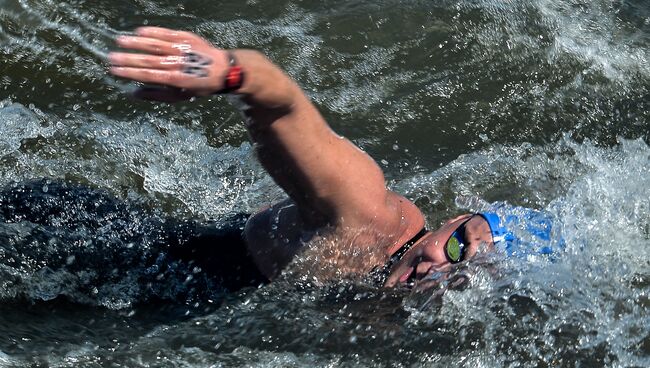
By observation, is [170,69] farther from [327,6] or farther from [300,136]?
[327,6]

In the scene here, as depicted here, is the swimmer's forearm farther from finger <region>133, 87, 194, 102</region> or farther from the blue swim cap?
the blue swim cap

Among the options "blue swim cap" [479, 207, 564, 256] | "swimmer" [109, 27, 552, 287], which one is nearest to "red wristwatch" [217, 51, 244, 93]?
"swimmer" [109, 27, 552, 287]

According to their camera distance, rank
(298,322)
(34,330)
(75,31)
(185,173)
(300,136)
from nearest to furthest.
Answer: (300,136) → (34,330) → (298,322) → (185,173) → (75,31)

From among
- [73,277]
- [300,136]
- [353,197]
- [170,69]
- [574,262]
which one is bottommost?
[574,262]

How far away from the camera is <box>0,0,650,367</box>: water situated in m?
3.73

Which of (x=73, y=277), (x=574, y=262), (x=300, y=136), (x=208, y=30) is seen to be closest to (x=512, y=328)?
(x=574, y=262)

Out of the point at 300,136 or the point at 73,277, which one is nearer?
the point at 300,136

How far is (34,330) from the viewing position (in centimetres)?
354

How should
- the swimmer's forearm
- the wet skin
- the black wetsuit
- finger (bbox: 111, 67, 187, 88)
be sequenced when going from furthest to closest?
the black wetsuit
the swimmer's forearm
the wet skin
finger (bbox: 111, 67, 187, 88)

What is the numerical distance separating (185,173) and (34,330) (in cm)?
157

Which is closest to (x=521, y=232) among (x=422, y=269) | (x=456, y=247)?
(x=456, y=247)

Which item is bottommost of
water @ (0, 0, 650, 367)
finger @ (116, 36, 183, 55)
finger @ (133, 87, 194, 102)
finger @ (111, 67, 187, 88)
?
water @ (0, 0, 650, 367)

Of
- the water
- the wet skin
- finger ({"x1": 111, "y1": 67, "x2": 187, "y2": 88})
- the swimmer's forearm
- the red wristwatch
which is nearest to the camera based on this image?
finger ({"x1": 111, "y1": 67, "x2": 187, "y2": 88})

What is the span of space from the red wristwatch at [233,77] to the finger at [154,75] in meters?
0.21
